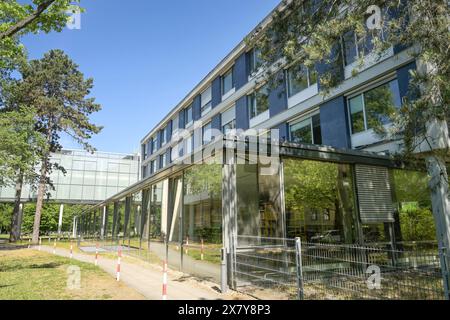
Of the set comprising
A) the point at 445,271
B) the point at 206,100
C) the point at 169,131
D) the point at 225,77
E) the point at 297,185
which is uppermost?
the point at 225,77

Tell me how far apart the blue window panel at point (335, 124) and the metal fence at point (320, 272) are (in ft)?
22.4


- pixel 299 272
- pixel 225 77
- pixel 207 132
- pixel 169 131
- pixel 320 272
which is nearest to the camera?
pixel 299 272

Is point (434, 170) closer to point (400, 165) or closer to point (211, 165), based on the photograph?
point (400, 165)

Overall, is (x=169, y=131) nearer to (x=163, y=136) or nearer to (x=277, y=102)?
(x=163, y=136)

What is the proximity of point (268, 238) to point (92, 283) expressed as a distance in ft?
16.1

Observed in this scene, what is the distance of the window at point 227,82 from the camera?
80.4ft

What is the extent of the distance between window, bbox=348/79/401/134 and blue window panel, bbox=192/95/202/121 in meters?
15.6

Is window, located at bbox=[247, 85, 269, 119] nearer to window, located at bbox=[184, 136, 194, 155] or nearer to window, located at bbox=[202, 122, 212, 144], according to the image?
window, located at bbox=[202, 122, 212, 144]

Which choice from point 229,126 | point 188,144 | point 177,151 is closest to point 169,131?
point 177,151

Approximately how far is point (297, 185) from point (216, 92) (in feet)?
56.7

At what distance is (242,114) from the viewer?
2245cm

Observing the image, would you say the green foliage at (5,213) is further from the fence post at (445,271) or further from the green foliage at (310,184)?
the fence post at (445,271)

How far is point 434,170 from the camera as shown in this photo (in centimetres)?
1115
